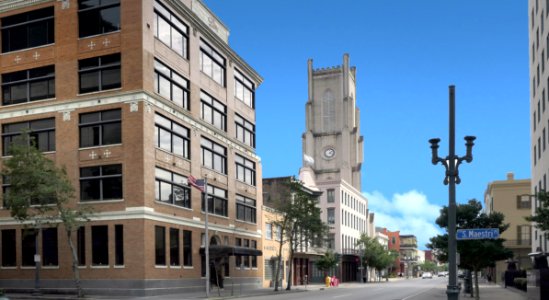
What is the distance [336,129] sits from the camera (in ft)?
414

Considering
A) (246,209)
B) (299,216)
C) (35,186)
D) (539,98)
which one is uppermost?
(539,98)

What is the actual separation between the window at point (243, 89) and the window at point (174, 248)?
17.2m

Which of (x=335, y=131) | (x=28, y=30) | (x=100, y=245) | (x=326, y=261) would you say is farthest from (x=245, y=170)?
(x=335, y=131)

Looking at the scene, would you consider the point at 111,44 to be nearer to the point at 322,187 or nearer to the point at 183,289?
the point at 183,289

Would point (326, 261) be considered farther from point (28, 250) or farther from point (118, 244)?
point (28, 250)

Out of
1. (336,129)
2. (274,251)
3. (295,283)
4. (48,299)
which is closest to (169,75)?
(48,299)

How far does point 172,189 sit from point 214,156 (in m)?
8.19

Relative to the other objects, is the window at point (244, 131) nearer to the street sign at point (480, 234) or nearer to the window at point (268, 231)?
the window at point (268, 231)

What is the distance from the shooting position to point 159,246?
1559 inches

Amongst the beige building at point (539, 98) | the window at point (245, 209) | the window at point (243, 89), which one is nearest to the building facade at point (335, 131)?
the window at point (243, 89)

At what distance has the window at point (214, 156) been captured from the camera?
47919 millimetres

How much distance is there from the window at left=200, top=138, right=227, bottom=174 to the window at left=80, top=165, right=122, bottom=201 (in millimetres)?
9775

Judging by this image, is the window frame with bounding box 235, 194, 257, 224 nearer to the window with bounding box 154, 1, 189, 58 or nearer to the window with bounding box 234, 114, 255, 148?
the window with bounding box 234, 114, 255, 148

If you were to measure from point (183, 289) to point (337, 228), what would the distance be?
184ft
